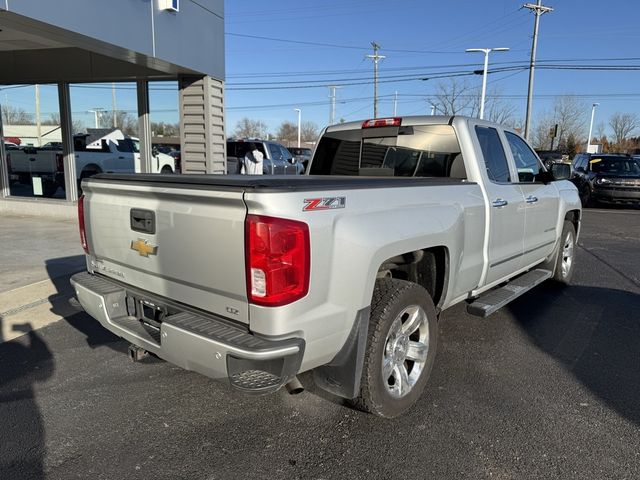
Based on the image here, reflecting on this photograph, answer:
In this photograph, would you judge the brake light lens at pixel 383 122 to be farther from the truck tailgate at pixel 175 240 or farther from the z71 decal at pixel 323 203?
the truck tailgate at pixel 175 240

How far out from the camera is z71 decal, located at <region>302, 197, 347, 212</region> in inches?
93.7

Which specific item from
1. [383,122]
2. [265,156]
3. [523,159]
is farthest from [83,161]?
[523,159]

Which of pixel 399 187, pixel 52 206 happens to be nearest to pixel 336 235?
pixel 399 187

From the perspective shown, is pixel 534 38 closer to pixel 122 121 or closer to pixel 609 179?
pixel 609 179

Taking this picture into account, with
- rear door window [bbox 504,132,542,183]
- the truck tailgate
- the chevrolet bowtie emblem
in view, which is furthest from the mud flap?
rear door window [bbox 504,132,542,183]

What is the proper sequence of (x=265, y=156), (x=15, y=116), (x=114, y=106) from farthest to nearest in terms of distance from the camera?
(x=265, y=156), (x=15, y=116), (x=114, y=106)

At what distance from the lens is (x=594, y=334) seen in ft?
15.1

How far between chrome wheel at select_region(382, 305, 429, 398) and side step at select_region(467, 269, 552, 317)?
73cm

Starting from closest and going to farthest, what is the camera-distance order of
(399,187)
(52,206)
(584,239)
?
(399,187), (584,239), (52,206)

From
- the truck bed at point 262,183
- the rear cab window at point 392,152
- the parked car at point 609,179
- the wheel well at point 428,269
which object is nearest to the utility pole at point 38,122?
the rear cab window at point 392,152

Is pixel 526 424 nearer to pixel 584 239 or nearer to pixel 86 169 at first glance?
pixel 584 239

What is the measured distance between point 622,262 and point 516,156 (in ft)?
14.3

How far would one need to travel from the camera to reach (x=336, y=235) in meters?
2.50

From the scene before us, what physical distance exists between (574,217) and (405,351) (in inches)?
172
